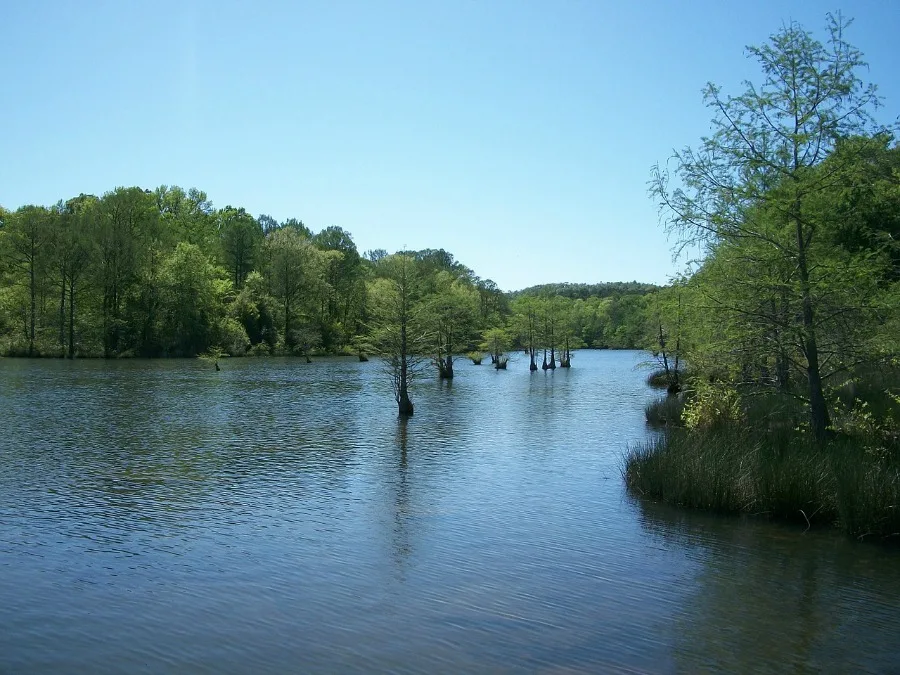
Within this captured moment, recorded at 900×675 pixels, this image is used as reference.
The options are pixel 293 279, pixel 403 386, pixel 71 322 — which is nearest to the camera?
pixel 403 386

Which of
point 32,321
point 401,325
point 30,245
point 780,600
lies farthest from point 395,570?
point 30,245

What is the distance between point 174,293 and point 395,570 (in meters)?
70.3

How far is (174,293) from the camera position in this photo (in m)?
73.9

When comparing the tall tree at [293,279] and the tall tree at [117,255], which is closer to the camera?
the tall tree at [117,255]

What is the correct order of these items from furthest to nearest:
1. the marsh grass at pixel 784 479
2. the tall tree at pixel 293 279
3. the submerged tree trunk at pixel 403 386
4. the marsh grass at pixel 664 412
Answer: the tall tree at pixel 293 279 < the submerged tree trunk at pixel 403 386 < the marsh grass at pixel 664 412 < the marsh grass at pixel 784 479

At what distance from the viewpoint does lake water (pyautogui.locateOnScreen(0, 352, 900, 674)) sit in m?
7.63

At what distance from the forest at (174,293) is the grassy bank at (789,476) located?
37.7 metres

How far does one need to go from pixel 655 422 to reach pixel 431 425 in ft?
30.8

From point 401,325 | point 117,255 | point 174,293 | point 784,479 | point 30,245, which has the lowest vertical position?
point 784,479

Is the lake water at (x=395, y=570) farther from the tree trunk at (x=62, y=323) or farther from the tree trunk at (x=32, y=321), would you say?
the tree trunk at (x=62, y=323)

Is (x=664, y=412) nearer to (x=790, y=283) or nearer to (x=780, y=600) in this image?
(x=790, y=283)

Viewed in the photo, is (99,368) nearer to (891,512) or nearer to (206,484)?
(206,484)

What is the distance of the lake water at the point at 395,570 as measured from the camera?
7.63 metres

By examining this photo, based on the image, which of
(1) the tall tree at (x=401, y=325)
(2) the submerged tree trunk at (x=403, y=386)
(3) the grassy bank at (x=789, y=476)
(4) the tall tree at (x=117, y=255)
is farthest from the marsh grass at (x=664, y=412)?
(4) the tall tree at (x=117, y=255)
